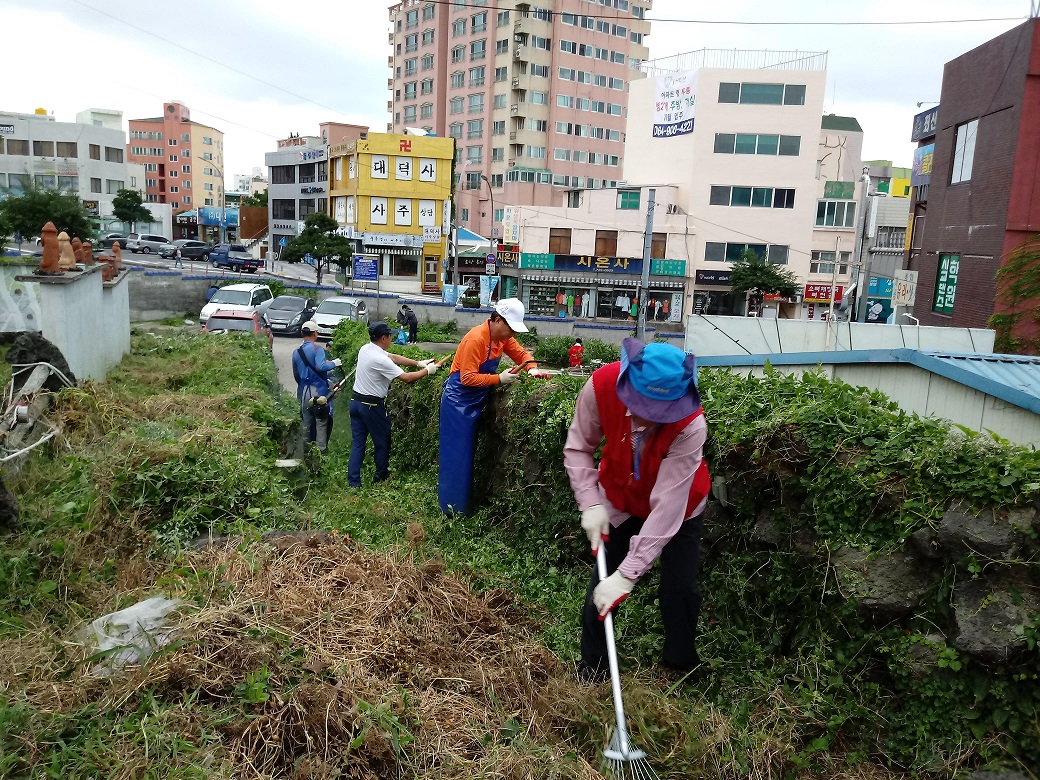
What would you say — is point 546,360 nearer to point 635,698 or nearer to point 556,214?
point 635,698

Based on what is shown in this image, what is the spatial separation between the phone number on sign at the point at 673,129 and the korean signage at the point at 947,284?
2314cm

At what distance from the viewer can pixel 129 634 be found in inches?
141

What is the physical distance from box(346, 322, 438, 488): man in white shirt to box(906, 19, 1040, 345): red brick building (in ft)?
68.9

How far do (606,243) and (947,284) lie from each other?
24.1 m

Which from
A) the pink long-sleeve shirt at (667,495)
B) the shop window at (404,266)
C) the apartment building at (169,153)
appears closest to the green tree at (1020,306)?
the pink long-sleeve shirt at (667,495)

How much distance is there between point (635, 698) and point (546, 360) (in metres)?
21.6

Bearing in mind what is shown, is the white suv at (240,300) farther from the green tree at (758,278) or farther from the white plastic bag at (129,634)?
the green tree at (758,278)

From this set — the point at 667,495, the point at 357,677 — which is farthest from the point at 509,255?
the point at 357,677

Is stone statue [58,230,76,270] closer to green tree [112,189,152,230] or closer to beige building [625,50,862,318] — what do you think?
beige building [625,50,862,318]

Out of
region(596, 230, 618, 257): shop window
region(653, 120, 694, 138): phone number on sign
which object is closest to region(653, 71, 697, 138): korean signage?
region(653, 120, 694, 138): phone number on sign

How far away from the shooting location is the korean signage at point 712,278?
4638cm

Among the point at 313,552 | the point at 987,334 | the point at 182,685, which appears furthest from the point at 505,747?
the point at 987,334

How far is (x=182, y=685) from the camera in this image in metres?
3.22

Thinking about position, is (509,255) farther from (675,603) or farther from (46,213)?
(675,603)
